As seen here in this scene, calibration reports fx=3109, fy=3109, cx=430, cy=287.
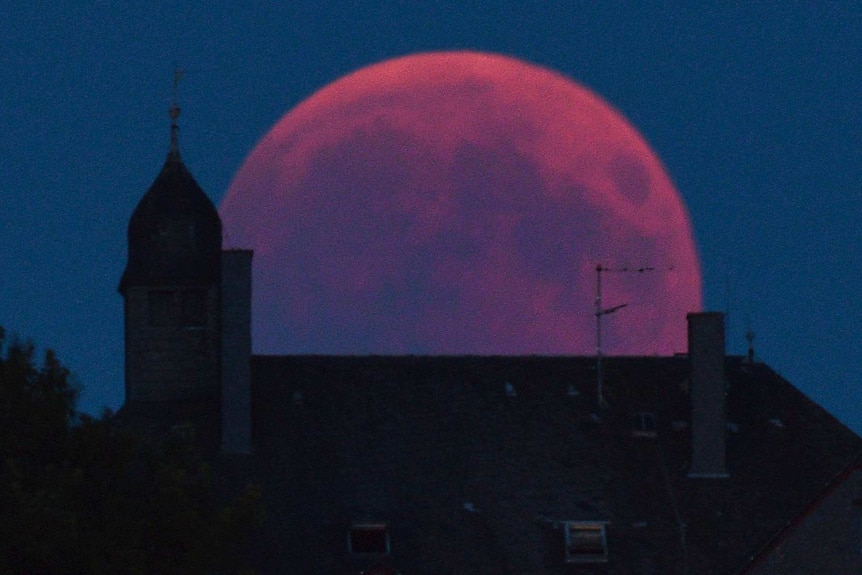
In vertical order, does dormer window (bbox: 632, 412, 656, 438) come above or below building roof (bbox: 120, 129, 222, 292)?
below

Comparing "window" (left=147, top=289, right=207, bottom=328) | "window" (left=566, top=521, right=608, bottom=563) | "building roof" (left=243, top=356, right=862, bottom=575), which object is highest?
"window" (left=147, top=289, right=207, bottom=328)

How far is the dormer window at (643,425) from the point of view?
89125mm

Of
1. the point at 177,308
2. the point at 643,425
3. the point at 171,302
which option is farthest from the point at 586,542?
the point at 171,302

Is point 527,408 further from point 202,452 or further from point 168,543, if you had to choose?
point 168,543

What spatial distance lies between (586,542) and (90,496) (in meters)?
16.2

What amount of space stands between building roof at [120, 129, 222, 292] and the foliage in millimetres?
14666

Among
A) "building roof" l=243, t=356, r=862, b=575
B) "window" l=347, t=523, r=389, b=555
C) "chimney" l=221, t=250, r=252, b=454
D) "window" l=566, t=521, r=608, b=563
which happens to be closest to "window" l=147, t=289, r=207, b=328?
"building roof" l=243, t=356, r=862, b=575

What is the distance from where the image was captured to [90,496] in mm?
74250

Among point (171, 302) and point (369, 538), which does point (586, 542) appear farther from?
point (171, 302)

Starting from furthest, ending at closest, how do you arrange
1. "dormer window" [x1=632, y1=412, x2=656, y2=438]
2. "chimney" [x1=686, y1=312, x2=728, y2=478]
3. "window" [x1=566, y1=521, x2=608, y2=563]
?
"dormer window" [x1=632, y1=412, x2=656, y2=438]
"chimney" [x1=686, y1=312, x2=728, y2=478]
"window" [x1=566, y1=521, x2=608, y2=563]

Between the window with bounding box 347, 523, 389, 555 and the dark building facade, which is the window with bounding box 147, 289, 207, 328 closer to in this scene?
the dark building facade

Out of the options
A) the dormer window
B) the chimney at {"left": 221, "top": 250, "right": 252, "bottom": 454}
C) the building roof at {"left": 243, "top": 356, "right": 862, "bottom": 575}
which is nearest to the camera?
the building roof at {"left": 243, "top": 356, "right": 862, "bottom": 575}

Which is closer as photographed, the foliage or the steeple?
the foliage

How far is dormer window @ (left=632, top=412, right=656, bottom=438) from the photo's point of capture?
292 ft
